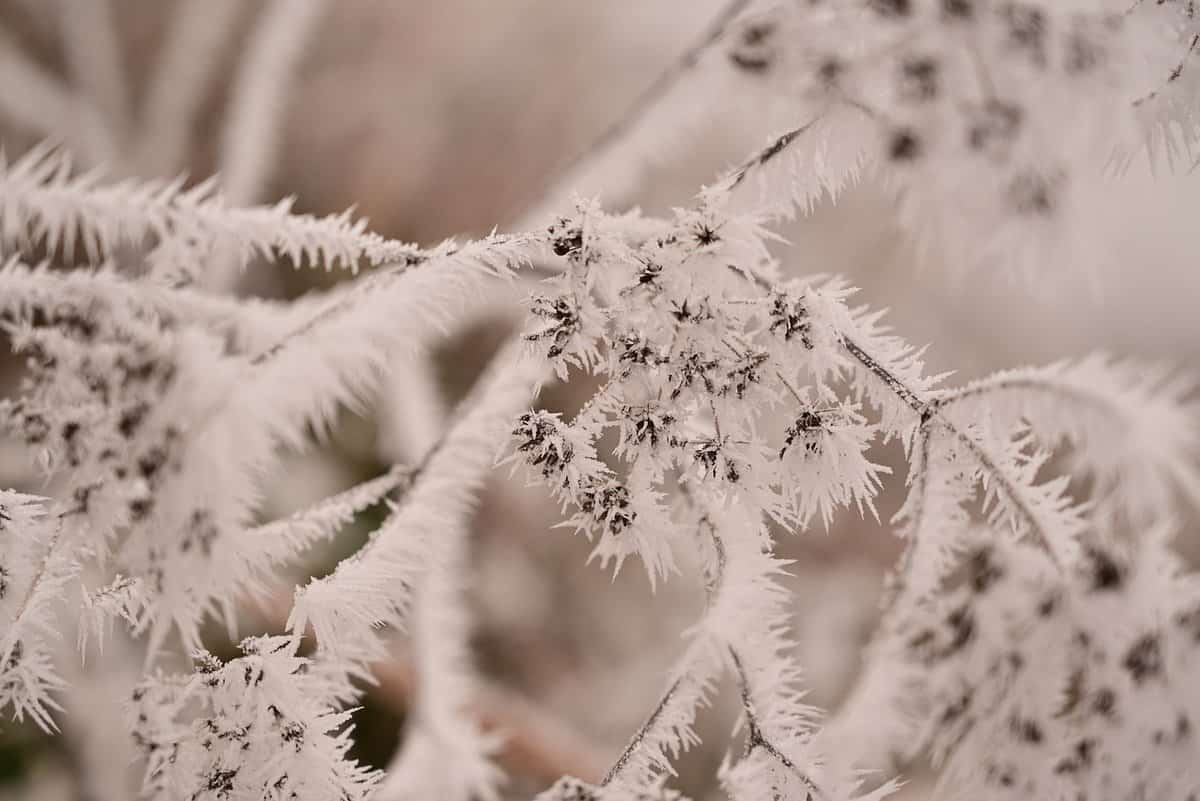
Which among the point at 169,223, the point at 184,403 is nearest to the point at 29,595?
the point at 184,403

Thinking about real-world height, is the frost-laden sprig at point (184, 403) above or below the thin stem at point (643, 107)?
below

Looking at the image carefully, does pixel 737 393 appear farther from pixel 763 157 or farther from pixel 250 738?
pixel 250 738

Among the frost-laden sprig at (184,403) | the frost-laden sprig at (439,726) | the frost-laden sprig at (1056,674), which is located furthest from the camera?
the frost-laden sprig at (439,726)

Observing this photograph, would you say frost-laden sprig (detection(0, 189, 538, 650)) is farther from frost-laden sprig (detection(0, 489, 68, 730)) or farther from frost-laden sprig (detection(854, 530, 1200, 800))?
frost-laden sprig (detection(854, 530, 1200, 800))

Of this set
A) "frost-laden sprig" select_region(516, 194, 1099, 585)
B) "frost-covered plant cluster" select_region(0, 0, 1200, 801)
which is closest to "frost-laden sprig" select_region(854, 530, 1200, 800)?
"frost-covered plant cluster" select_region(0, 0, 1200, 801)

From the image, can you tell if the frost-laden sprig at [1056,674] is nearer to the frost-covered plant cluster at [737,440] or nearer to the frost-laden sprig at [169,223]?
the frost-covered plant cluster at [737,440]

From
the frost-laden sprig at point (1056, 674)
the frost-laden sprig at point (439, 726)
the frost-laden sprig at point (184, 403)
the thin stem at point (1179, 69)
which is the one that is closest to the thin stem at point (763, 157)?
the frost-laden sprig at point (184, 403)

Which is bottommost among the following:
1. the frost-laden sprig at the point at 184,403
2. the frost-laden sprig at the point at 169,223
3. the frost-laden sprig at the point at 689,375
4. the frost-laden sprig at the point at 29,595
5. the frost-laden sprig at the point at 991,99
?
the frost-laden sprig at the point at 29,595
